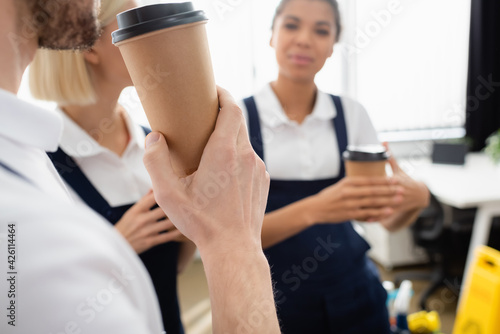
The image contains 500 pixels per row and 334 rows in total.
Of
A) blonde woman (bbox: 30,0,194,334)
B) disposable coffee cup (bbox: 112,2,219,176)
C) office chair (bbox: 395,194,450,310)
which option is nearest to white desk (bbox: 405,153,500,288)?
office chair (bbox: 395,194,450,310)

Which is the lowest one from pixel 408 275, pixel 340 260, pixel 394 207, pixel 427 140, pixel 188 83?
pixel 408 275

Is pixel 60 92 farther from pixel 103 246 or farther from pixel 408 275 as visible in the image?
pixel 408 275

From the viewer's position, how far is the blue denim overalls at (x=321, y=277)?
43.3 inches

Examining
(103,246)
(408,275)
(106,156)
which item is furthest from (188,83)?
(408,275)

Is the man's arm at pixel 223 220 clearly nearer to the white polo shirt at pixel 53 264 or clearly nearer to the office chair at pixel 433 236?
the white polo shirt at pixel 53 264

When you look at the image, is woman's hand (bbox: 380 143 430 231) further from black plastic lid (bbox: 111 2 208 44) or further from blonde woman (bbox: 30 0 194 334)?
black plastic lid (bbox: 111 2 208 44)

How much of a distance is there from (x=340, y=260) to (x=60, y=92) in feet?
2.75

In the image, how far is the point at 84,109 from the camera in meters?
0.98

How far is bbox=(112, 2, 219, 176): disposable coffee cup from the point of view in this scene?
1.37 ft

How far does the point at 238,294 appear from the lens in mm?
461

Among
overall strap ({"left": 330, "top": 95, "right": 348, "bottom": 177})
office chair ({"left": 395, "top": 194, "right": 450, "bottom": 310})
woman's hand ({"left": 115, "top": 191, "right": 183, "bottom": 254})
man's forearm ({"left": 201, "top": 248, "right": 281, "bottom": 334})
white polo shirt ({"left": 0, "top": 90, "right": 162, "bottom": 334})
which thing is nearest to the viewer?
white polo shirt ({"left": 0, "top": 90, "right": 162, "bottom": 334})

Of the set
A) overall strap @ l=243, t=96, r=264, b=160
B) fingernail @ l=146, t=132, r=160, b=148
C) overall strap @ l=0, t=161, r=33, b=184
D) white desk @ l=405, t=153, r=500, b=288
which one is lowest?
white desk @ l=405, t=153, r=500, b=288

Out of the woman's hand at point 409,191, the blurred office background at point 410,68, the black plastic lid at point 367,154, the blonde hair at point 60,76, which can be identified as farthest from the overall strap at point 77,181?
the blurred office background at point 410,68

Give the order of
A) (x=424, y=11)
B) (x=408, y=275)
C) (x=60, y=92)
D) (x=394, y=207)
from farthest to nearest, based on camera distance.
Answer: (x=424, y=11) < (x=408, y=275) < (x=394, y=207) < (x=60, y=92)
